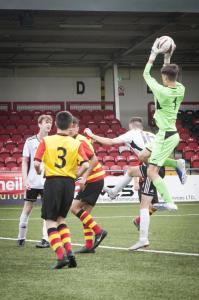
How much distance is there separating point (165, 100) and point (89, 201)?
76.8 inches

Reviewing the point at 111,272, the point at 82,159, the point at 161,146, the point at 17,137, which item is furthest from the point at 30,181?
the point at 17,137

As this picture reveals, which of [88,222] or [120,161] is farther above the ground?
[120,161]

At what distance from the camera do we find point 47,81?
122 ft

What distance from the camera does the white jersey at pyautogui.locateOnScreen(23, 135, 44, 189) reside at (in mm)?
11078

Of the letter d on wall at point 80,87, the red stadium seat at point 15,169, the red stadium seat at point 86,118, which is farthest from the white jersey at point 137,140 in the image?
the letter d on wall at point 80,87

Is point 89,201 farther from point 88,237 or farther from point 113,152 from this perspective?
point 113,152

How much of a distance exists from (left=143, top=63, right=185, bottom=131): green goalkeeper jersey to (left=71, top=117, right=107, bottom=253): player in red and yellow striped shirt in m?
1.09

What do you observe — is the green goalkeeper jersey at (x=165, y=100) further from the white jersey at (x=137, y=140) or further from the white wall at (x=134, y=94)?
the white wall at (x=134, y=94)

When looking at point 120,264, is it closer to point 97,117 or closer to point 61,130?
point 61,130

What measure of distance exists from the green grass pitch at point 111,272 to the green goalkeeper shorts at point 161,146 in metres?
1.32

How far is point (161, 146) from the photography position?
9.98 m

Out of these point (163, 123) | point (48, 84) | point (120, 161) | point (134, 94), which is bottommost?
point (120, 161)

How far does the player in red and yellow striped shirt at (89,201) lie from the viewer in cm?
1016

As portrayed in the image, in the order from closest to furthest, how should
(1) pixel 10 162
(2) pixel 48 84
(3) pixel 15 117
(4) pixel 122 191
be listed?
(4) pixel 122 191 < (1) pixel 10 162 < (3) pixel 15 117 < (2) pixel 48 84
